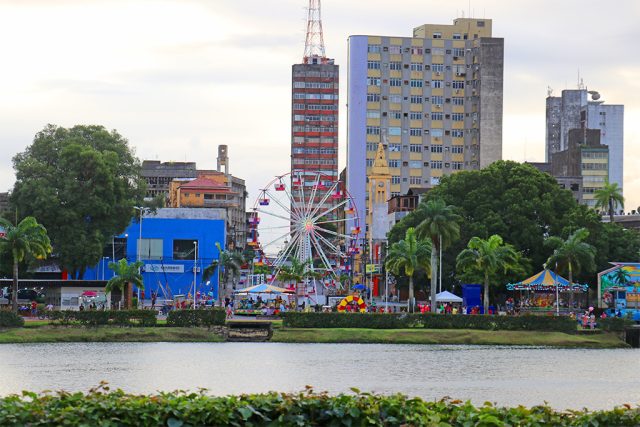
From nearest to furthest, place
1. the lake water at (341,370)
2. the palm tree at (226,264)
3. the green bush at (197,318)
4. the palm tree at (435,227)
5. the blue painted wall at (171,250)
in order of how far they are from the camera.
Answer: the lake water at (341,370), the green bush at (197,318), the palm tree at (435,227), the palm tree at (226,264), the blue painted wall at (171,250)

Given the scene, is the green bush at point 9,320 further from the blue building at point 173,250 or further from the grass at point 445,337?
the blue building at point 173,250

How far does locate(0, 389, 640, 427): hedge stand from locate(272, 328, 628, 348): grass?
6596 centimetres

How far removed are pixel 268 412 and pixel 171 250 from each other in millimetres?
132222

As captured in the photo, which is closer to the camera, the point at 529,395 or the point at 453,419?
the point at 453,419

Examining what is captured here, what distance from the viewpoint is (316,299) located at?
13238 centimetres

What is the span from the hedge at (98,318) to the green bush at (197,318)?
219 centimetres

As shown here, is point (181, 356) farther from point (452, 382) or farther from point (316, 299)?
point (316, 299)

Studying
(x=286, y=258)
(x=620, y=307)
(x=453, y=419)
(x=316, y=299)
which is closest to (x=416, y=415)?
(x=453, y=419)

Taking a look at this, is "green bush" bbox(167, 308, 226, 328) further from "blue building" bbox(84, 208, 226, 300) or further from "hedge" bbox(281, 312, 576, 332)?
"blue building" bbox(84, 208, 226, 300)

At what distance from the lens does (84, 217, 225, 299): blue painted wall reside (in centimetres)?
15488

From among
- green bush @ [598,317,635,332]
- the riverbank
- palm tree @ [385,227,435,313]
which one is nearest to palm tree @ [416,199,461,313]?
palm tree @ [385,227,435,313]

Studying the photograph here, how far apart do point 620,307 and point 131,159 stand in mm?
61004

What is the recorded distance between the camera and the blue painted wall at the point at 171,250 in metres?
155

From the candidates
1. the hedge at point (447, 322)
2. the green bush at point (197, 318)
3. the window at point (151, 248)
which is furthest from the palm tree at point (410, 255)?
the window at point (151, 248)
